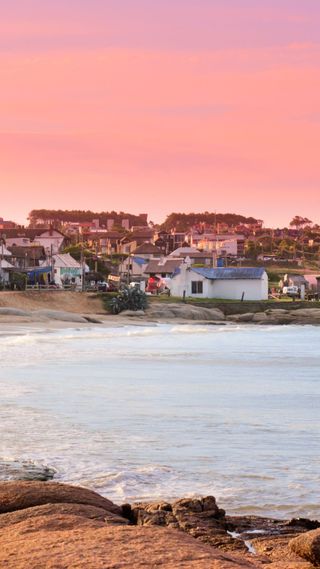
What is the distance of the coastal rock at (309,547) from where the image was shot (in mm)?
7078

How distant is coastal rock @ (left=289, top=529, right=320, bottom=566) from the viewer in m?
7.08

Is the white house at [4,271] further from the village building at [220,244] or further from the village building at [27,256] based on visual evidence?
the village building at [220,244]

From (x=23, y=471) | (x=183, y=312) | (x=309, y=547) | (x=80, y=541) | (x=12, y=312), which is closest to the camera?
(x=80, y=541)

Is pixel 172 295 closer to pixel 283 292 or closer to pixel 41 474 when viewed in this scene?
pixel 283 292

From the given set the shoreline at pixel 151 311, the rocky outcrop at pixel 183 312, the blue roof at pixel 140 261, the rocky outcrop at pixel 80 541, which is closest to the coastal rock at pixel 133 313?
the shoreline at pixel 151 311

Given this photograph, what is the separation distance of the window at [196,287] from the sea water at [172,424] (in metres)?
42.4

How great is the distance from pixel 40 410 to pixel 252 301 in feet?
188

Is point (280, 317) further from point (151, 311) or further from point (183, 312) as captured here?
point (151, 311)

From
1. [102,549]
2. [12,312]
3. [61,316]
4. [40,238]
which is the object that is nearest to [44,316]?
[61,316]

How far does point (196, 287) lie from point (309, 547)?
72409mm

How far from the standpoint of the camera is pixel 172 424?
17.6 m

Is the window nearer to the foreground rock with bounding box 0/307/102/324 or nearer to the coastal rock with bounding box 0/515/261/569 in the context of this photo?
the foreground rock with bounding box 0/307/102/324

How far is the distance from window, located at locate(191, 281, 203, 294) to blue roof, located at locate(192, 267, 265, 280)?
768 mm

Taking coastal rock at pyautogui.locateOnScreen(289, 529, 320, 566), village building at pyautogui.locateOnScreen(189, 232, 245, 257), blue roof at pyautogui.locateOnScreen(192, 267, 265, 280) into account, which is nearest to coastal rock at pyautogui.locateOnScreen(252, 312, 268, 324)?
blue roof at pyautogui.locateOnScreen(192, 267, 265, 280)
